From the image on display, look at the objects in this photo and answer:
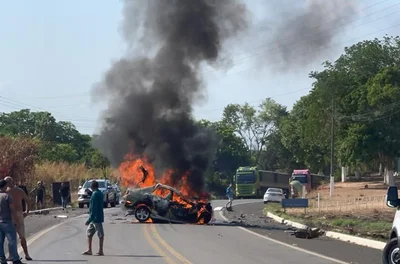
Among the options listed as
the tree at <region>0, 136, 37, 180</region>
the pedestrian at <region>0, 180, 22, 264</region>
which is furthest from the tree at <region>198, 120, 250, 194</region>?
the pedestrian at <region>0, 180, 22, 264</region>

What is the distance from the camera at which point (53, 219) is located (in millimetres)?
33812

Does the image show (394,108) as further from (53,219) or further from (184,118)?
(53,219)

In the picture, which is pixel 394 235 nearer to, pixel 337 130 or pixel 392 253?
pixel 392 253

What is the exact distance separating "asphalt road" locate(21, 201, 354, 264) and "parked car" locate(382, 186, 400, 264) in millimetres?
3201

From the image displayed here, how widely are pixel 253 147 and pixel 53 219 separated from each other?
96074 mm

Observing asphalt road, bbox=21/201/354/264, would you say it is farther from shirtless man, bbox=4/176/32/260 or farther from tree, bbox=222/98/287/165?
tree, bbox=222/98/287/165

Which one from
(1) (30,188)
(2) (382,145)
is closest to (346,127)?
(2) (382,145)

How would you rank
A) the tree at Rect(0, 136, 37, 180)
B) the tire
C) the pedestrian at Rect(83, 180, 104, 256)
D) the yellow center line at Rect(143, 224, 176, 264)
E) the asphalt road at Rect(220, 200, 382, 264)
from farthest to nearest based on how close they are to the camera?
1. the tree at Rect(0, 136, 37, 180)
2. the asphalt road at Rect(220, 200, 382, 264)
3. the pedestrian at Rect(83, 180, 104, 256)
4. the yellow center line at Rect(143, 224, 176, 264)
5. the tire

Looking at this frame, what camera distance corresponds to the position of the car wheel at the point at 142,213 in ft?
100

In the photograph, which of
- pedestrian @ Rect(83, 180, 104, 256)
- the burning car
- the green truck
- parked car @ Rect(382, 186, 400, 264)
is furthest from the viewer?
the green truck

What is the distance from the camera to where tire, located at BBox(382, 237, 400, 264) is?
43.8ft

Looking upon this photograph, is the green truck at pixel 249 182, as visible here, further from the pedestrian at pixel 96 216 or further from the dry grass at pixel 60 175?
the pedestrian at pixel 96 216

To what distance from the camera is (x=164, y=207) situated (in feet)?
100

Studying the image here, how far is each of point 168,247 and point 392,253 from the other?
779cm
